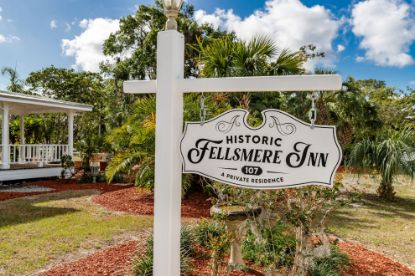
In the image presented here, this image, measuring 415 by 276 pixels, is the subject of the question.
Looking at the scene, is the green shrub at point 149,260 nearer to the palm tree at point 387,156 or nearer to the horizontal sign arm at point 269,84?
the horizontal sign arm at point 269,84

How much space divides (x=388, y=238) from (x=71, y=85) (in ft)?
71.2

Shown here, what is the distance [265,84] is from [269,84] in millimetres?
29

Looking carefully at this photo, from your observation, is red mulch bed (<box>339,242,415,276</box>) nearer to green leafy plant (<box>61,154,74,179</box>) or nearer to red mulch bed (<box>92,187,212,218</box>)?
red mulch bed (<box>92,187,212,218</box>)

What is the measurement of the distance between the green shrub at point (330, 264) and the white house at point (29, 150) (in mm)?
11037

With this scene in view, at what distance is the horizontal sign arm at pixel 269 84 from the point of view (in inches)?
96.7

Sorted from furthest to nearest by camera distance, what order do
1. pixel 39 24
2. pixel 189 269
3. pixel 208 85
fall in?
pixel 39 24, pixel 189 269, pixel 208 85

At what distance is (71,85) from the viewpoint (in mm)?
23625

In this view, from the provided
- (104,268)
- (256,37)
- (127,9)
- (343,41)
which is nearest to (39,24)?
(127,9)

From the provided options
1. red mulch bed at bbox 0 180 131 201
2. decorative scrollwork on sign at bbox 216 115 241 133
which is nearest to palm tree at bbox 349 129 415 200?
red mulch bed at bbox 0 180 131 201

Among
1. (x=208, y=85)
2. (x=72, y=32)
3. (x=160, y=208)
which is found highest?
(x=72, y=32)

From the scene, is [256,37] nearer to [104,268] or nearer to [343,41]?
[104,268]

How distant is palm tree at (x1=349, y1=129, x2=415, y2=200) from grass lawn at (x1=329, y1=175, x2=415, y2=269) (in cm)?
74

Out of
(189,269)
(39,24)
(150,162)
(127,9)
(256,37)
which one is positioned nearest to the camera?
(189,269)

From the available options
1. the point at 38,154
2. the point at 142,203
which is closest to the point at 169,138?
the point at 142,203
